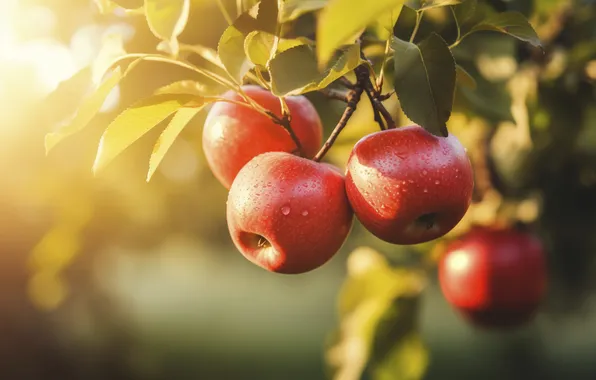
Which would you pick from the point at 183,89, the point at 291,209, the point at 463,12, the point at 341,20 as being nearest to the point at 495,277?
the point at 463,12

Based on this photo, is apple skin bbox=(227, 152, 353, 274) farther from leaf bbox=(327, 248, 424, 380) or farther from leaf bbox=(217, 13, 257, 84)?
leaf bbox=(327, 248, 424, 380)

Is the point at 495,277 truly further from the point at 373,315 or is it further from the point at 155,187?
the point at 155,187

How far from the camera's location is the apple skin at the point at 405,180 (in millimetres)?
807

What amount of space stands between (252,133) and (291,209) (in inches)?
7.6

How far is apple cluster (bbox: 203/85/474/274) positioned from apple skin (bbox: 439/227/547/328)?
819 millimetres

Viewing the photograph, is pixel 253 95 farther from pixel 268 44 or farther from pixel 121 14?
pixel 121 14

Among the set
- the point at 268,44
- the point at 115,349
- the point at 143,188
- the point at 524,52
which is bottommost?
the point at 115,349

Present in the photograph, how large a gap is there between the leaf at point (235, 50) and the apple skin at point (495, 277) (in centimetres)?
101

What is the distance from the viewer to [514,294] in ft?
5.46

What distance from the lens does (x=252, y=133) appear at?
0.98 meters

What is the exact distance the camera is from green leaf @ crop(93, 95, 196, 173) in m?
0.84

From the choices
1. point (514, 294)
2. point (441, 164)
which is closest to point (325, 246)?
point (441, 164)

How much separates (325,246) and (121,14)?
39.8 inches

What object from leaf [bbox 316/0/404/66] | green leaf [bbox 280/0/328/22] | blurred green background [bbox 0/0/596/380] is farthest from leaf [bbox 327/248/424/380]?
leaf [bbox 316/0/404/66]
